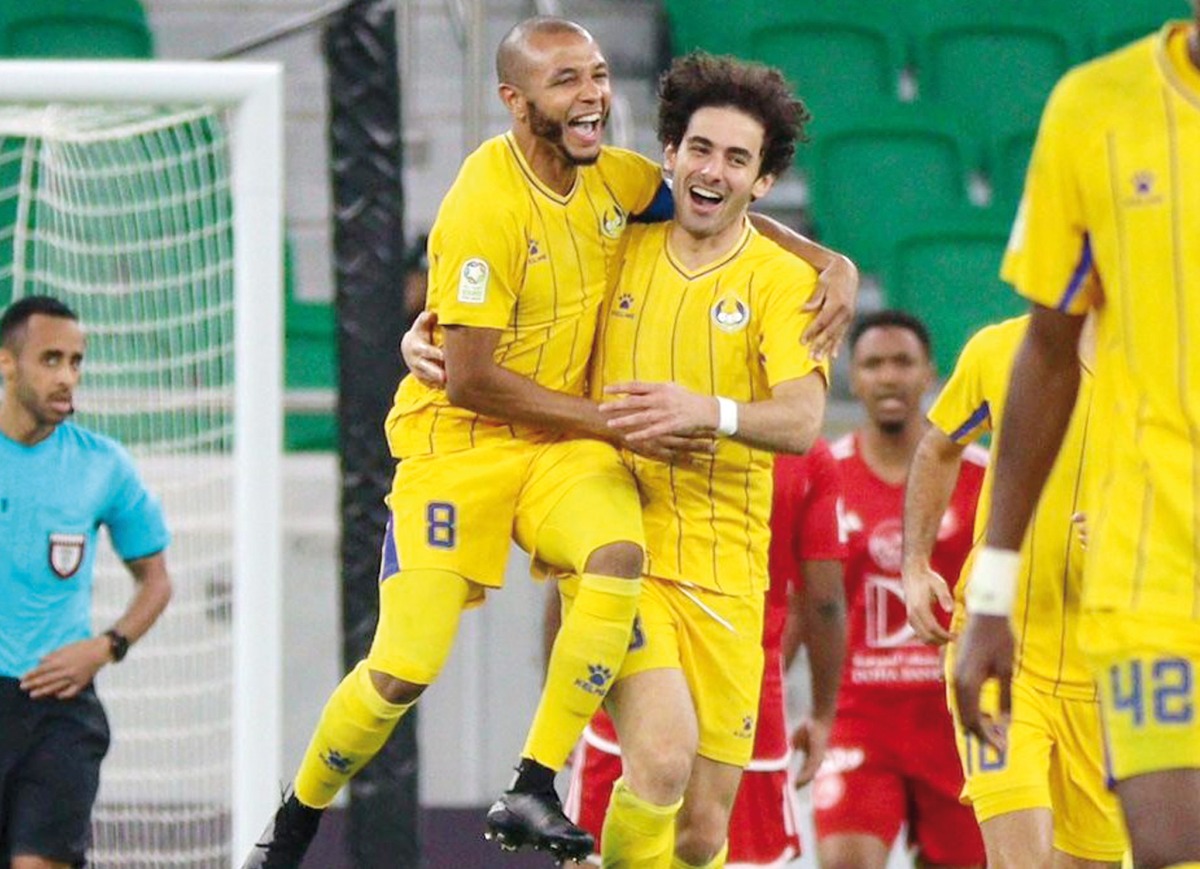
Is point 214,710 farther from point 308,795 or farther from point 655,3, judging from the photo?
point 655,3

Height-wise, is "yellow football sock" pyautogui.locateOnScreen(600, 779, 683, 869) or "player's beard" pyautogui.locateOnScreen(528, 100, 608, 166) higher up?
"player's beard" pyautogui.locateOnScreen(528, 100, 608, 166)

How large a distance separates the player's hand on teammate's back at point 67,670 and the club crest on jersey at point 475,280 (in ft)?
8.75

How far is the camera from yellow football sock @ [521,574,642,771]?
526 cm

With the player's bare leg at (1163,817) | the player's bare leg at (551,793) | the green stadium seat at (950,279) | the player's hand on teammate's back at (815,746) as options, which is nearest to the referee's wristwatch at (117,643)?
the player's hand on teammate's back at (815,746)

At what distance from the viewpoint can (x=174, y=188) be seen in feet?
28.0

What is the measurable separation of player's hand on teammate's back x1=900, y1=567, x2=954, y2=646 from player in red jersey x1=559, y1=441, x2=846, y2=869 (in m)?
0.98

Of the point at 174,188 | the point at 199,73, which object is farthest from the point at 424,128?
the point at 199,73

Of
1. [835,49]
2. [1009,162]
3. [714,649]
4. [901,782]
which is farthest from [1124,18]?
[714,649]

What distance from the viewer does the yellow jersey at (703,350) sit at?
566 cm

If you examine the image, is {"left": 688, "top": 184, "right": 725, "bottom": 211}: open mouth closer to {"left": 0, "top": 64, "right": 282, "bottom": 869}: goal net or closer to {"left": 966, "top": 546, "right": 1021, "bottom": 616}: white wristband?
{"left": 966, "top": 546, "right": 1021, "bottom": 616}: white wristband

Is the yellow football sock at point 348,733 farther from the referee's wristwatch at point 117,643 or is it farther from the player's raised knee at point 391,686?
the referee's wristwatch at point 117,643

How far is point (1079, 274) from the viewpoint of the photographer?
3.50 m

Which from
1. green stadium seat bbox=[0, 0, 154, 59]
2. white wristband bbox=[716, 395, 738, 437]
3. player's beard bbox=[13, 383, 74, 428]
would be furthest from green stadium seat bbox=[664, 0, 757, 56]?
white wristband bbox=[716, 395, 738, 437]

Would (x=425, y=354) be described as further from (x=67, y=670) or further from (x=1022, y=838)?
(x=67, y=670)
